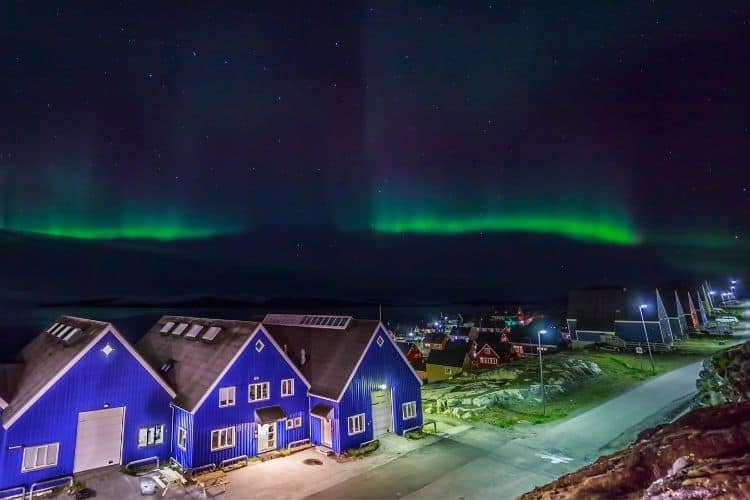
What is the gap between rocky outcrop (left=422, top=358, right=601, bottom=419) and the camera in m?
37.8

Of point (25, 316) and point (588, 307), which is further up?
point (25, 316)

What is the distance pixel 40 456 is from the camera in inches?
900

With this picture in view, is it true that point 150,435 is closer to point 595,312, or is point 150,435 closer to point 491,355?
point 491,355

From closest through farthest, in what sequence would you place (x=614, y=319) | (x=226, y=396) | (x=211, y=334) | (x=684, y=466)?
(x=684, y=466) < (x=226, y=396) < (x=211, y=334) < (x=614, y=319)

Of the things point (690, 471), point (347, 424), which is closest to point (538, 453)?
point (347, 424)

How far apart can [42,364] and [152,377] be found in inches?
278

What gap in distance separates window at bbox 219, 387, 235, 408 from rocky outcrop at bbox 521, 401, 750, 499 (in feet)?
64.5

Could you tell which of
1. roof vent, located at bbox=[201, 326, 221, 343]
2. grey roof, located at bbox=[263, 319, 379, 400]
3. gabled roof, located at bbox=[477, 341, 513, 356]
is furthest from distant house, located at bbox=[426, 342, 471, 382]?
roof vent, located at bbox=[201, 326, 221, 343]

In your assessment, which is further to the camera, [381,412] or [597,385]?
[597,385]

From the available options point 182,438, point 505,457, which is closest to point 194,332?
point 182,438

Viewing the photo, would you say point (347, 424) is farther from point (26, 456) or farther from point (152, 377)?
point (26, 456)

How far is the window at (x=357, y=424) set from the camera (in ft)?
93.9

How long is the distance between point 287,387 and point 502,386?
81.7 ft

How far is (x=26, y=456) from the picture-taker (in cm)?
2245
